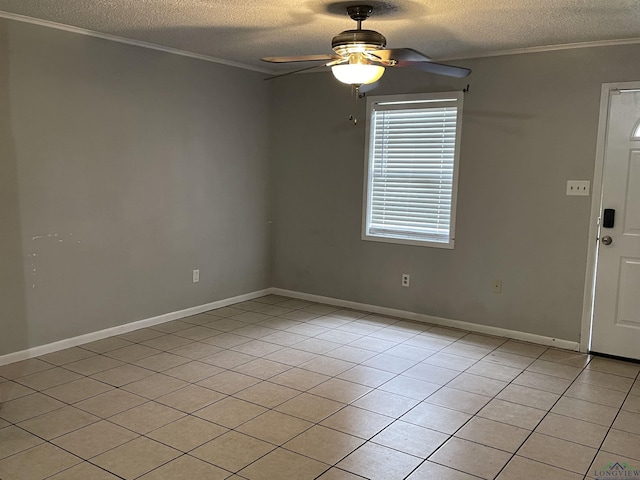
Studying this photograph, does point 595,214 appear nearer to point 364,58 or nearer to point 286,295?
point 364,58

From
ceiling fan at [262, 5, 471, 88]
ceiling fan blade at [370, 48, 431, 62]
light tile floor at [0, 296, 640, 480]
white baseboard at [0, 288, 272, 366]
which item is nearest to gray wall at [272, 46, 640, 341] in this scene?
light tile floor at [0, 296, 640, 480]

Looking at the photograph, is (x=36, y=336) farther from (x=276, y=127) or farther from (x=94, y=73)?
(x=276, y=127)

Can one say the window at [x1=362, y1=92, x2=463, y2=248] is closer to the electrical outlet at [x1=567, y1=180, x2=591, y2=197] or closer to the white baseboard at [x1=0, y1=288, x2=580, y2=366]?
the white baseboard at [x1=0, y1=288, x2=580, y2=366]

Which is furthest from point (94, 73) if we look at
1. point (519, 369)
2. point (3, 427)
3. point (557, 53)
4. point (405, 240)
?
point (519, 369)

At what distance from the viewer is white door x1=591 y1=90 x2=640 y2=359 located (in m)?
3.97

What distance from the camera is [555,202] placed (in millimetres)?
4277

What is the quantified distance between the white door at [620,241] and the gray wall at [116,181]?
10.3 ft

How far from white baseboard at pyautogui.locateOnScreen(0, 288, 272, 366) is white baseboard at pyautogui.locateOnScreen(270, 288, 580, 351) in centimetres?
53

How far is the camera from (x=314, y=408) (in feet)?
10.4

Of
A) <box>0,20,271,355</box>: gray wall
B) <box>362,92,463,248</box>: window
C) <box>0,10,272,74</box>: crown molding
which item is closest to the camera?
<box>0,10,272,74</box>: crown molding

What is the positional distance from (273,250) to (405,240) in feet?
4.99

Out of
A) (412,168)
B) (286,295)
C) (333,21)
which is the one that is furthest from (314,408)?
(286,295)

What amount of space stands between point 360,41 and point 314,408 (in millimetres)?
2045

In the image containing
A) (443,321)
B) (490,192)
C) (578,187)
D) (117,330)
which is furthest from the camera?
(443,321)
